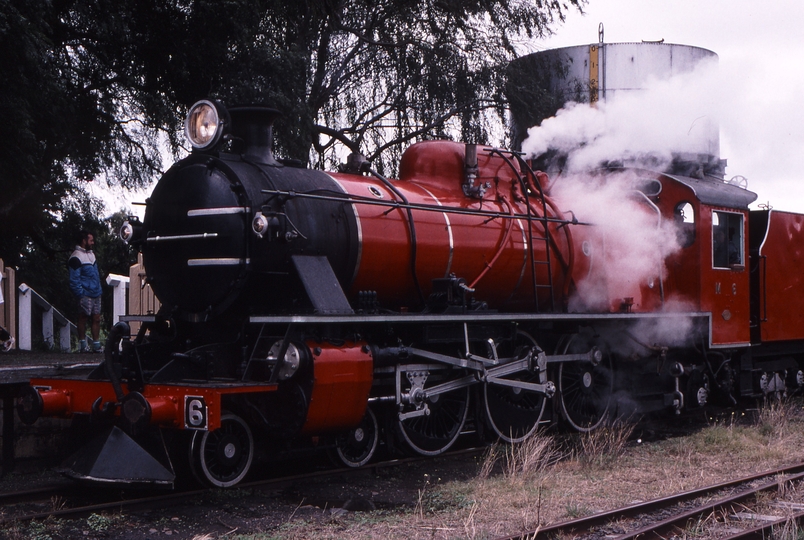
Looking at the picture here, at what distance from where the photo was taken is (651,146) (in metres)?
10.9

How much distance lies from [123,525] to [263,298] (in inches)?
82.9

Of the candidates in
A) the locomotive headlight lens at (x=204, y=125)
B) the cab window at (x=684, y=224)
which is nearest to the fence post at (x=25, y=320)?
the locomotive headlight lens at (x=204, y=125)

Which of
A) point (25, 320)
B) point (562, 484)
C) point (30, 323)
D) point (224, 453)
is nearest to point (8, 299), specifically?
point (25, 320)

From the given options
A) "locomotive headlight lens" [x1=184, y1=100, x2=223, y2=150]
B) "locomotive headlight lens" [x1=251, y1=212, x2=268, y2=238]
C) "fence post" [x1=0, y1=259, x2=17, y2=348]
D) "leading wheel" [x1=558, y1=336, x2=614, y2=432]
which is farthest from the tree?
"leading wheel" [x1=558, y1=336, x2=614, y2=432]

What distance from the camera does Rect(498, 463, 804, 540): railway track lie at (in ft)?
17.5

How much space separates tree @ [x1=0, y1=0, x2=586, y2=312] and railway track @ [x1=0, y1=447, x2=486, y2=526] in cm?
472

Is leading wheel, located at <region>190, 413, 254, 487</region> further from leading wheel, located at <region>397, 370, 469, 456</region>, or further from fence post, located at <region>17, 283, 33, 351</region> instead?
fence post, located at <region>17, 283, 33, 351</region>

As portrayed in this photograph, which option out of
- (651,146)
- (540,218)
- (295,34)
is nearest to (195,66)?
(295,34)

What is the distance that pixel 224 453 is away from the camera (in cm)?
627

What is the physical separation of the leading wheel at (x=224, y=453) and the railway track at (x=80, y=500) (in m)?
0.12

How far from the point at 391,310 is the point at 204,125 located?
2.36 metres

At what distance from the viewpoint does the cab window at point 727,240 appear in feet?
34.0

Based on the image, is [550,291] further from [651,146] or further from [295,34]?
[295,34]

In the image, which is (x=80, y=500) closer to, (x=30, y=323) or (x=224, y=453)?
(x=224, y=453)
